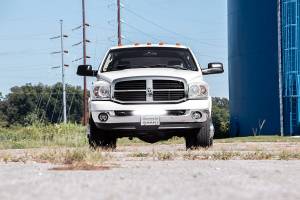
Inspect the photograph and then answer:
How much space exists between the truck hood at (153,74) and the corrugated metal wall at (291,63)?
22877mm

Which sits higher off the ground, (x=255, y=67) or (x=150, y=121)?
(x=255, y=67)

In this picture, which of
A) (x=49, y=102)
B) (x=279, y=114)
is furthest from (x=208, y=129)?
(x=49, y=102)

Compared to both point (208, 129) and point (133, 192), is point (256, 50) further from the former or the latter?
point (133, 192)

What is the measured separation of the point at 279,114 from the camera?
34.4 m

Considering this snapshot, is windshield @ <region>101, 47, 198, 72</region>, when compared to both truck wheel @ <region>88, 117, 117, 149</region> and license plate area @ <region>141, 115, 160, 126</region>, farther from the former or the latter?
license plate area @ <region>141, 115, 160, 126</region>

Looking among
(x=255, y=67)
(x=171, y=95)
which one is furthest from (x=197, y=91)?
(x=255, y=67)

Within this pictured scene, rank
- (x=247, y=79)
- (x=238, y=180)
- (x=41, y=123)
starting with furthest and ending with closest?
1. (x=247, y=79)
2. (x=41, y=123)
3. (x=238, y=180)

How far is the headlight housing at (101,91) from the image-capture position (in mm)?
10828

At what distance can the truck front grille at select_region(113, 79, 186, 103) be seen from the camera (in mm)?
10844

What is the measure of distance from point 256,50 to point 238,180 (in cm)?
3142

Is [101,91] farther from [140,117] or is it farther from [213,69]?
[213,69]

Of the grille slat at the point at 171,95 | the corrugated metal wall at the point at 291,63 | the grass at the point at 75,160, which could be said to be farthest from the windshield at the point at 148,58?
the corrugated metal wall at the point at 291,63

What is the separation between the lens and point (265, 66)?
3550 cm

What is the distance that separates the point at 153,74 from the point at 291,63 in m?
23.8
